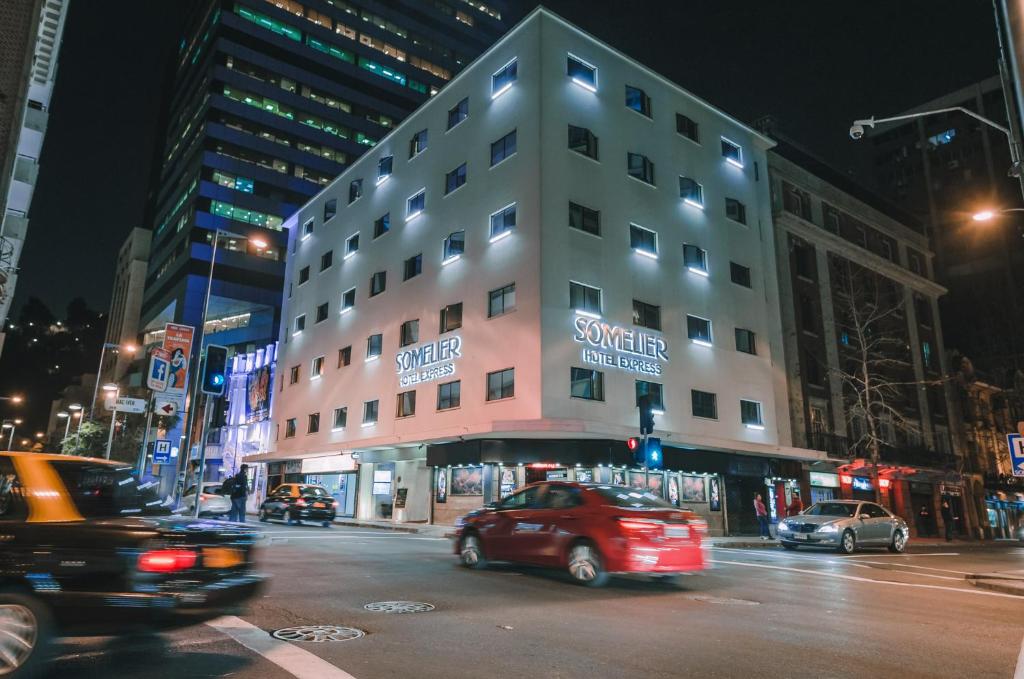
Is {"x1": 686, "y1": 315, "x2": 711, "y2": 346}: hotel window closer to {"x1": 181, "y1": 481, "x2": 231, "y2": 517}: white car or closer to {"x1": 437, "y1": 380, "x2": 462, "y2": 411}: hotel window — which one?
{"x1": 437, "y1": 380, "x2": 462, "y2": 411}: hotel window

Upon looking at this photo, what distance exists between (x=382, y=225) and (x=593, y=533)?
92.1 ft

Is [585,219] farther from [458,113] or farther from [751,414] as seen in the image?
[751,414]

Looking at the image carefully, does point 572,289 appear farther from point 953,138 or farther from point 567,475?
point 953,138

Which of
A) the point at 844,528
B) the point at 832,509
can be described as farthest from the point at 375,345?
the point at 844,528

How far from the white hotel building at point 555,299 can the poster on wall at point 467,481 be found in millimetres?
81

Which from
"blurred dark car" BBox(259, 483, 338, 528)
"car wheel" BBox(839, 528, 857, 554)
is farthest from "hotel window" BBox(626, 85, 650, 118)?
"blurred dark car" BBox(259, 483, 338, 528)

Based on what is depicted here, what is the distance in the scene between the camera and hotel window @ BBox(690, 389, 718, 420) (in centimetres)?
2764

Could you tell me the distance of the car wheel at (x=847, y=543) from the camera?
1859 cm

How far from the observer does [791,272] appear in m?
34.8

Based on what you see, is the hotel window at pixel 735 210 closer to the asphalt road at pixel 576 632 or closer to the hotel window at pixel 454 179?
the hotel window at pixel 454 179

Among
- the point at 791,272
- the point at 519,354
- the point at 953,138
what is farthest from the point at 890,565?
the point at 953,138

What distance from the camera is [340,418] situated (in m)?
34.1

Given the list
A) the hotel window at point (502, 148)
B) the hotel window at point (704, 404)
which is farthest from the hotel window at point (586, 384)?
the hotel window at point (502, 148)

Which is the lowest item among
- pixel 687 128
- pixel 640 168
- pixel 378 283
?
pixel 378 283
